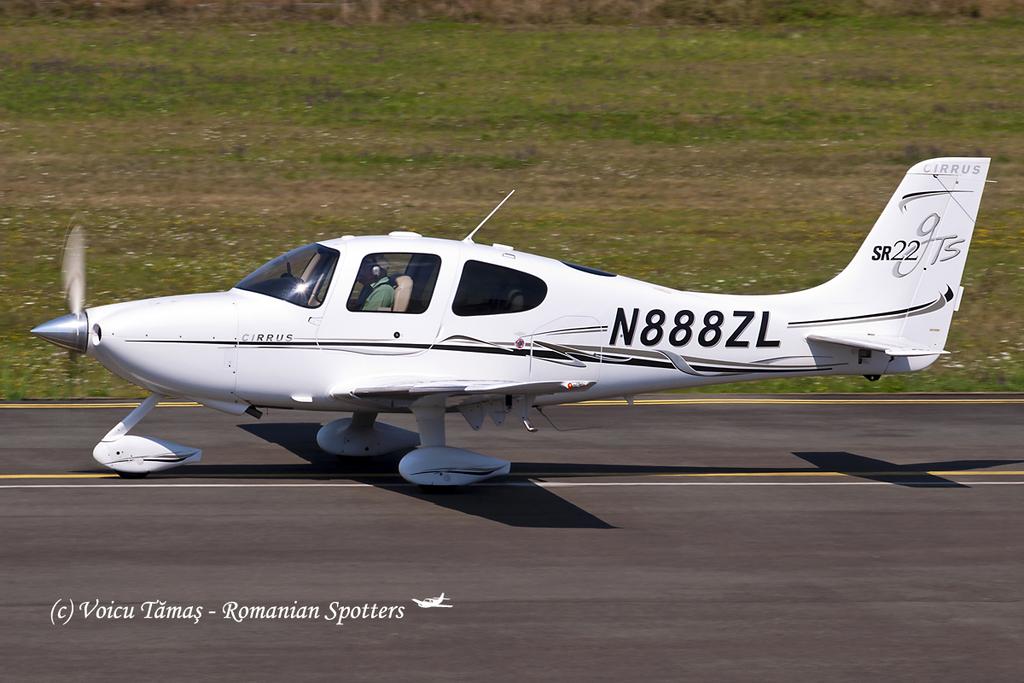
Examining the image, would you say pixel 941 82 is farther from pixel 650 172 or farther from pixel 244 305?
pixel 244 305

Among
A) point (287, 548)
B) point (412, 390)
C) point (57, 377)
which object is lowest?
point (57, 377)

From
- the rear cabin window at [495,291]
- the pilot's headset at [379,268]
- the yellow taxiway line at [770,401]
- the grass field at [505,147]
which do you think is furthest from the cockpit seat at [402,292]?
the grass field at [505,147]

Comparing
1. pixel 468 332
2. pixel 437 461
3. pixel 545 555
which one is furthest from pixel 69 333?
pixel 545 555

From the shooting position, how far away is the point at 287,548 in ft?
33.9

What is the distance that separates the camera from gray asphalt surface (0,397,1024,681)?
26.9 ft

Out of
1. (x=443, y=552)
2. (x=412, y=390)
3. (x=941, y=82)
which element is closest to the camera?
(x=443, y=552)

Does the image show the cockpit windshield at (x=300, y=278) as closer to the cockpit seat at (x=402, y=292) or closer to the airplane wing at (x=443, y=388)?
the cockpit seat at (x=402, y=292)

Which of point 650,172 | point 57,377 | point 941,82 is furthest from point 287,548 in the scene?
point 941,82

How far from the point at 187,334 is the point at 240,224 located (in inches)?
603

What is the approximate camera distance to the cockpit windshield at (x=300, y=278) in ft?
39.5

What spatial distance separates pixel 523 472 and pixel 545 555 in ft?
9.11

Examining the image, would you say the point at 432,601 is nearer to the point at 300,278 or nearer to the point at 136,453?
the point at 300,278

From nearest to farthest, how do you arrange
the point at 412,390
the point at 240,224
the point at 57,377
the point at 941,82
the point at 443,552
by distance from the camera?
1. the point at 443,552
2. the point at 412,390
3. the point at 57,377
4. the point at 240,224
5. the point at 941,82

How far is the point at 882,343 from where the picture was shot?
12.9 m
